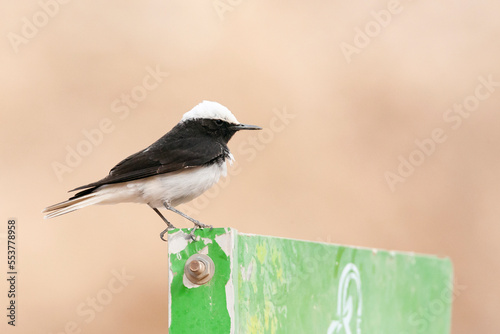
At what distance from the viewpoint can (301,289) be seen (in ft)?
9.36

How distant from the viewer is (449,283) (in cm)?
495

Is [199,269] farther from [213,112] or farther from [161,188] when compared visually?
[213,112]

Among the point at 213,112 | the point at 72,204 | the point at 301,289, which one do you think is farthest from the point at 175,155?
the point at 301,289

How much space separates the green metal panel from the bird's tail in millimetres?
1399

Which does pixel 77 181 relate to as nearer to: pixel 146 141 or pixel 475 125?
pixel 146 141

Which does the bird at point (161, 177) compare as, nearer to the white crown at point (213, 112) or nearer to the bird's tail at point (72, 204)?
the bird's tail at point (72, 204)

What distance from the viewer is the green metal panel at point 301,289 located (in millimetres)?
2143

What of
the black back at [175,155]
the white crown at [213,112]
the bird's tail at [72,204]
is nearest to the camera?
the bird's tail at [72,204]

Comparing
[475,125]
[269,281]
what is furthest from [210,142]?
Answer: [475,125]

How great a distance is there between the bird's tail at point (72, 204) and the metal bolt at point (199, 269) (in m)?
1.72

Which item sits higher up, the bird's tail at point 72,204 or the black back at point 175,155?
the black back at point 175,155

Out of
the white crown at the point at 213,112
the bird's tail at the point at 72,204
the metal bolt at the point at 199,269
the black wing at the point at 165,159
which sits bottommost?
the metal bolt at the point at 199,269

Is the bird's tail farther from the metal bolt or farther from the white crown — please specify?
the metal bolt

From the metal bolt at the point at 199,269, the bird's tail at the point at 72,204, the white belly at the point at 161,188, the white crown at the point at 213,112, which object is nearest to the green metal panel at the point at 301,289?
the metal bolt at the point at 199,269
